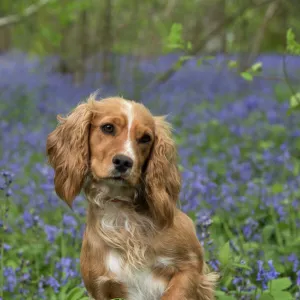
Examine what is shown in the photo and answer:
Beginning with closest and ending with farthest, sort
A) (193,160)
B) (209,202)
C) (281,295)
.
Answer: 1. (281,295)
2. (209,202)
3. (193,160)

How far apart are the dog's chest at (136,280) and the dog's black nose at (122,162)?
0.44 meters

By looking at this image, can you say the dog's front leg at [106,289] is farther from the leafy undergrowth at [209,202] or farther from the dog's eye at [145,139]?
the dog's eye at [145,139]

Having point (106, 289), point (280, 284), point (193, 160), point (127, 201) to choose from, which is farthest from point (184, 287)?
point (193, 160)

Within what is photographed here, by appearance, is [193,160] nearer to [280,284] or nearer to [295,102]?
[295,102]

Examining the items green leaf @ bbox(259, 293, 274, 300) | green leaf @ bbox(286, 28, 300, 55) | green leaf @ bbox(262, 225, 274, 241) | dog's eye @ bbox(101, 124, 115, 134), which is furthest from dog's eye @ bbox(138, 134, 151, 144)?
green leaf @ bbox(262, 225, 274, 241)

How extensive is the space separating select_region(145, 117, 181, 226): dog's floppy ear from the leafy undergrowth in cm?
48

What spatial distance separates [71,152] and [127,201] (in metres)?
0.40

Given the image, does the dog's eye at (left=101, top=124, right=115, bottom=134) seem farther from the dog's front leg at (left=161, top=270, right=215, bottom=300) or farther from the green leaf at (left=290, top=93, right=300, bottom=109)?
the green leaf at (left=290, top=93, right=300, bottom=109)

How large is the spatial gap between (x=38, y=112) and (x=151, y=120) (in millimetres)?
9225

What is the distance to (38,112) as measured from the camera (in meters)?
12.3

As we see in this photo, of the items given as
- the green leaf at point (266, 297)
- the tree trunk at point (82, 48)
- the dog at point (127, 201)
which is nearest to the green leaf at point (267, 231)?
the green leaf at point (266, 297)

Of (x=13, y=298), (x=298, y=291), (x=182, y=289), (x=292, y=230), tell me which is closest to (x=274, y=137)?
(x=292, y=230)

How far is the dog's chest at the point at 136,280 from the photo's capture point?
3.16 meters

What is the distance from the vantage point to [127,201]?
11.0 ft
